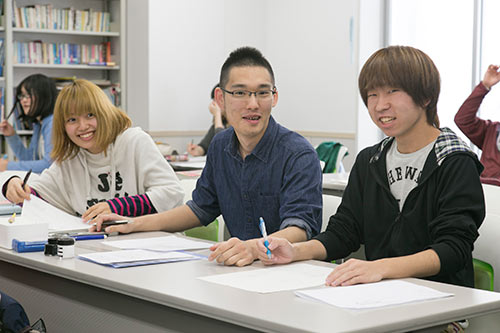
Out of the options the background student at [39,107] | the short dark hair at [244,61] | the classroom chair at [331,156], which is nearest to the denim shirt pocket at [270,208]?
the short dark hair at [244,61]

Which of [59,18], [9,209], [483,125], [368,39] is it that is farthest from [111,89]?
[9,209]

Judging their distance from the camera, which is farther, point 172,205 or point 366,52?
point 366,52

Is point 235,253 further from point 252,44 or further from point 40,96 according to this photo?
point 252,44

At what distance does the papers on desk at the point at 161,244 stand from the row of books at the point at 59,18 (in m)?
5.02

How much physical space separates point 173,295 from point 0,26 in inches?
229

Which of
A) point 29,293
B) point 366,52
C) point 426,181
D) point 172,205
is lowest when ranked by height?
point 29,293

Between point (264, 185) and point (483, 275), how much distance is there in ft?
2.52

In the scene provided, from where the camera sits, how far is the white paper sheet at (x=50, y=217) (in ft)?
7.92

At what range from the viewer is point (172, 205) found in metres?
2.78

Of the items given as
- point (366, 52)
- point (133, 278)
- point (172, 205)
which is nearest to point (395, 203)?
point (133, 278)

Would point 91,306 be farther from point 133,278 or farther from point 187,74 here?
point 187,74

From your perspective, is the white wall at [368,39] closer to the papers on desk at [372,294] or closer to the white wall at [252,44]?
the white wall at [252,44]

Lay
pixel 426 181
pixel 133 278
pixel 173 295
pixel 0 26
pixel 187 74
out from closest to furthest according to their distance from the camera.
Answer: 1. pixel 173 295
2. pixel 133 278
3. pixel 426 181
4. pixel 0 26
5. pixel 187 74

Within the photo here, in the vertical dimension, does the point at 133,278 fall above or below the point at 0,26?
below
